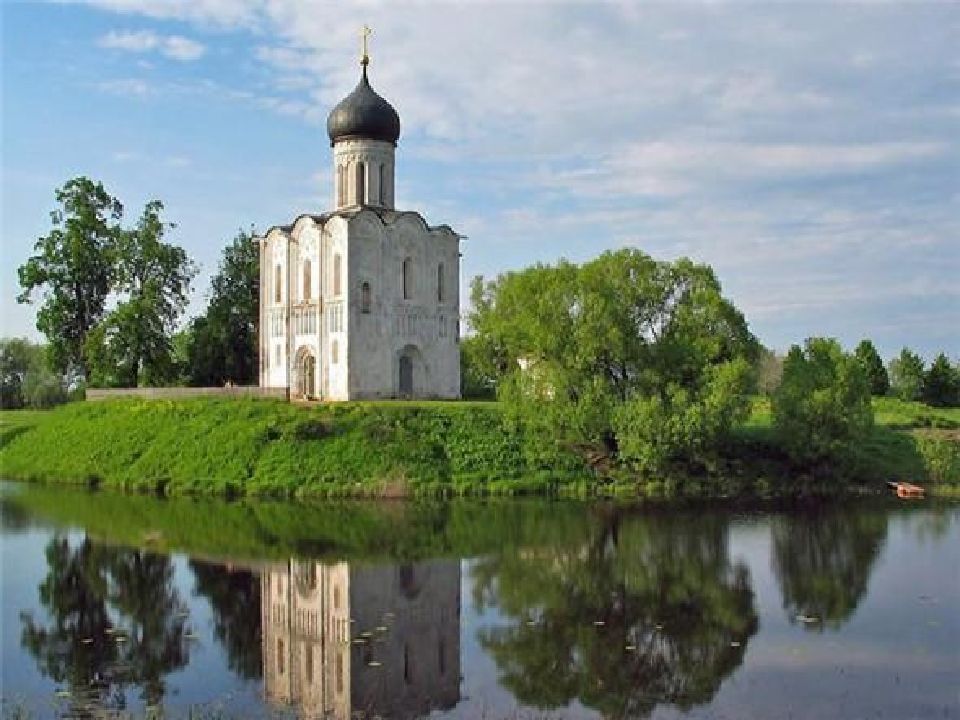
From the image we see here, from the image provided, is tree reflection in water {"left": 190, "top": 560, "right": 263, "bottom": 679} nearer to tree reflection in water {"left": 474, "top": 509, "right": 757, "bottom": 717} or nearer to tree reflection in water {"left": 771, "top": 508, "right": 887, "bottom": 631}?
tree reflection in water {"left": 474, "top": 509, "right": 757, "bottom": 717}

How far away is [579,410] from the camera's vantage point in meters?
30.4

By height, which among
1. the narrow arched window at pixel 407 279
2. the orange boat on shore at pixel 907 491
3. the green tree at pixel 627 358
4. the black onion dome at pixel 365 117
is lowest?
the orange boat on shore at pixel 907 491

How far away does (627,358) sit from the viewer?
3150 cm

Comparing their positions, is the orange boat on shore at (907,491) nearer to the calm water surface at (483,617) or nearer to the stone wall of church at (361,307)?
the calm water surface at (483,617)

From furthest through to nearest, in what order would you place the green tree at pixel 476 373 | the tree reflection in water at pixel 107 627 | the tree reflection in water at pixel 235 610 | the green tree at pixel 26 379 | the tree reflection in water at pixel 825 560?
the green tree at pixel 26 379 → the green tree at pixel 476 373 → the tree reflection in water at pixel 825 560 → the tree reflection in water at pixel 235 610 → the tree reflection in water at pixel 107 627

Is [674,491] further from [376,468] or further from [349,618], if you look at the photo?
[349,618]

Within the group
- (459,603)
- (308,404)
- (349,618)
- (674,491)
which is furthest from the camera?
(308,404)

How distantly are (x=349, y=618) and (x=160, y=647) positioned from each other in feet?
8.68

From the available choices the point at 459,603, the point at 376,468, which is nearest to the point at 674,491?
the point at 376,468

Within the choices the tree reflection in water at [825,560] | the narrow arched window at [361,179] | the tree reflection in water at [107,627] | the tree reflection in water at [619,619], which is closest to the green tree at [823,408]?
the tree reflection in water at [825,560]

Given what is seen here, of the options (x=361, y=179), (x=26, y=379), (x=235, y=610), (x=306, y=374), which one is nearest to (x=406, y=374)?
(x=306, y=374)

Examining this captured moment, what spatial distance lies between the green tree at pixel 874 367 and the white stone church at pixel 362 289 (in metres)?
22.0

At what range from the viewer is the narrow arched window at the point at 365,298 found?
3819cm

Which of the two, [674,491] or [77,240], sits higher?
[77,240]
